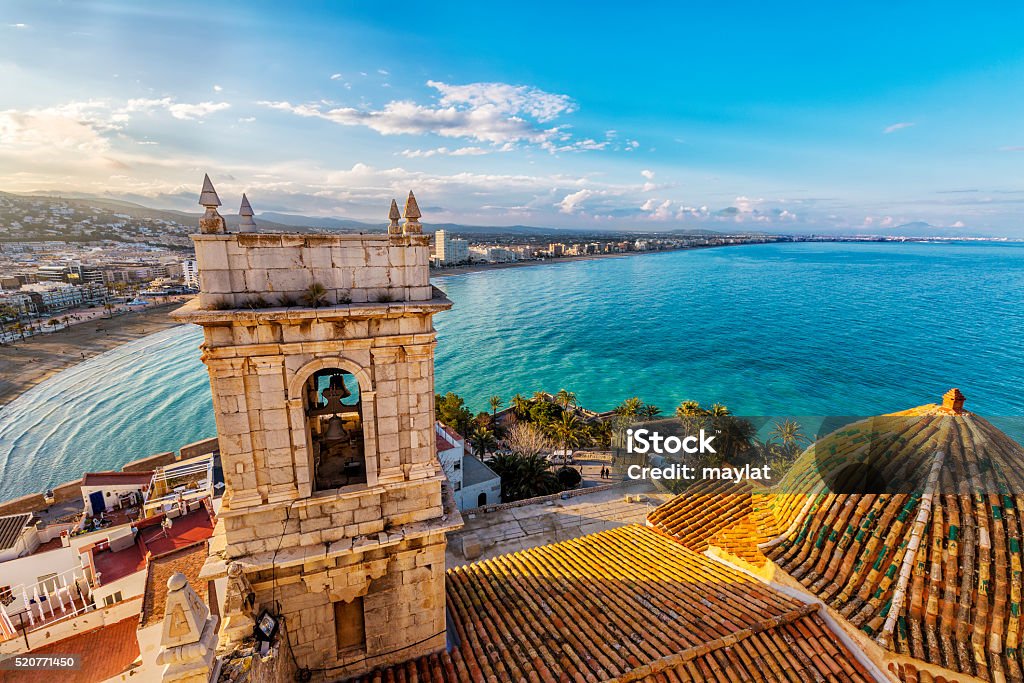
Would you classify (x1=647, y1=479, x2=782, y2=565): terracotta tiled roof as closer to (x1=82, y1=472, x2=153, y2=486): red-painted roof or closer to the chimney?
→ the chimney

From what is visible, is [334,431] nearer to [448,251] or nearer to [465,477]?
[465,477]

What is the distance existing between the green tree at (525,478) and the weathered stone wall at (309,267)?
23652 mm

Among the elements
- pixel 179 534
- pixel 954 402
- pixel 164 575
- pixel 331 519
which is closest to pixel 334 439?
pixel 331 519

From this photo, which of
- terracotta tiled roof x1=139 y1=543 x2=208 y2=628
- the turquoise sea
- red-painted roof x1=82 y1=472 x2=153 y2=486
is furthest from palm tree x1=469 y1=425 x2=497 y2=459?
terracotta tiled roof x1=139 y1=543 x2=208 y2=628

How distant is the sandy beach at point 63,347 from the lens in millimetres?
59094

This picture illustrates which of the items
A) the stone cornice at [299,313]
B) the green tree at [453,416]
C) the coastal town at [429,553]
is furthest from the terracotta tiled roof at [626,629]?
the green tree at [453,416]

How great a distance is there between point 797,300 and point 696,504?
11950 cm

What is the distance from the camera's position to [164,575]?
13328 millimetres

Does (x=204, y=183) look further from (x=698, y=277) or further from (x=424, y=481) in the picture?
(x=698, y=277)

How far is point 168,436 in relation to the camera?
45.7 meters

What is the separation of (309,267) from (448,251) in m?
182

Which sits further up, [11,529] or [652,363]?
[11,529]

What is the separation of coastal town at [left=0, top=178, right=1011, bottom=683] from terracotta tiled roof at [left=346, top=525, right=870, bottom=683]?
0.14 feet

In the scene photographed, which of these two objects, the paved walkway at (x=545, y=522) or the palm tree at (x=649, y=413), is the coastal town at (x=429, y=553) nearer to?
the paved walkway at (x=545, y=522)
